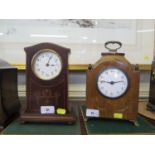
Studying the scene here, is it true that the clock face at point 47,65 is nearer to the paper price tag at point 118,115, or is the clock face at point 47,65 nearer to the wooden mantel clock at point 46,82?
the wooden mantel clock at point 46,82

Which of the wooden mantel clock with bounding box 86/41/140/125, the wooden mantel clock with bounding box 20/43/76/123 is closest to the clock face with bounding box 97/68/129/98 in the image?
the wooden mantel clock with bounding box 86/41/140/125

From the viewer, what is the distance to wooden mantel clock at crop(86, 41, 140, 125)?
2.56ft

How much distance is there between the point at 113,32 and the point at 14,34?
1.59 ft

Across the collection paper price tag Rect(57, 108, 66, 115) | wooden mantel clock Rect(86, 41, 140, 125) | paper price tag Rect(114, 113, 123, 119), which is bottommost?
paper price tag Rect(114, 113, 123, 119)

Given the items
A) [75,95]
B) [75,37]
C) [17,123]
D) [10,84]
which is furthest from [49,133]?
[75,37]

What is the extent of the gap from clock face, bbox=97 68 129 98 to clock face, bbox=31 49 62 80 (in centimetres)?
17

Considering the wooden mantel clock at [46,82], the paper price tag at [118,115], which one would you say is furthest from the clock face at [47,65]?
the paper price tag at [118,115]

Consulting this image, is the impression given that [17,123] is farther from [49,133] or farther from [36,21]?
[36,21]

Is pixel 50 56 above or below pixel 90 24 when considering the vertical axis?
below

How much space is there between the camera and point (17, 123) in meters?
0.80

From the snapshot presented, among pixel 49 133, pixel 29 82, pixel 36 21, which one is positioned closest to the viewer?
pixel 49 133

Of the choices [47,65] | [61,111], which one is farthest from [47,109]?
[47,65]

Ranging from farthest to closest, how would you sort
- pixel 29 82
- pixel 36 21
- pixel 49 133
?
1. pixel 36 21
2. pixel 29 82
3. pixel 49 133

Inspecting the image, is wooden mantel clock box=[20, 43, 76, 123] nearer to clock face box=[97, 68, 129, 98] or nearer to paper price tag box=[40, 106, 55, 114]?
paper price tag box=[40, 106, 55, 114]
